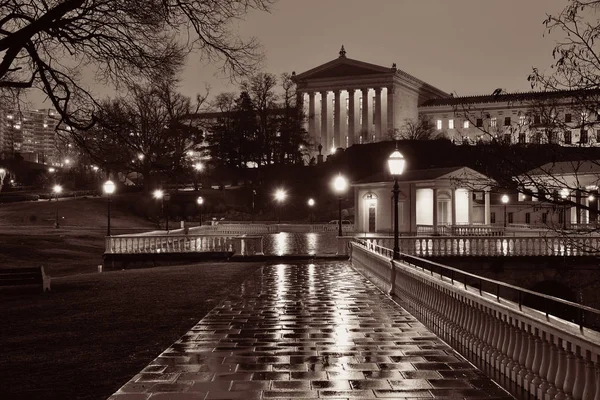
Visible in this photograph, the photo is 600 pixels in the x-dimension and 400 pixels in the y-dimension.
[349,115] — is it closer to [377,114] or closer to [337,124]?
[337,124]

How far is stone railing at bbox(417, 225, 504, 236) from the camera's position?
43.4 metres

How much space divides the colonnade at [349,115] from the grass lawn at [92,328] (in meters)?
109

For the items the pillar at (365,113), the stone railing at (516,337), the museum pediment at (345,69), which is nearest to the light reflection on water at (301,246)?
the stone railing at (516,337)

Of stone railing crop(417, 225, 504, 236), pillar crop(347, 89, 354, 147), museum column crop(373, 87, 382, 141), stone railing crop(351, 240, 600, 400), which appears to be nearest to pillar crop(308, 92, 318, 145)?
pillar crop(347, 89, 354, 147)

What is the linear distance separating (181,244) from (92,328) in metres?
19.9

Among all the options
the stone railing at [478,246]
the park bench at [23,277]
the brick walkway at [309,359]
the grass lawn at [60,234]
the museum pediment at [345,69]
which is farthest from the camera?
the museum pediment at [345,69]

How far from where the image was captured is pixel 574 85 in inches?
514

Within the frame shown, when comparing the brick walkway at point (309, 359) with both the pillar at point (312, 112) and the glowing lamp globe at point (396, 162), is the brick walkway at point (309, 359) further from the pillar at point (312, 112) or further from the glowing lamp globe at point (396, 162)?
the pillar at point (312, 112)

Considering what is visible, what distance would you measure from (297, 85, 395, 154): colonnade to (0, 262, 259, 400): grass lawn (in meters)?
109

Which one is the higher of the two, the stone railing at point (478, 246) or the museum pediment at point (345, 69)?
the museum pediment at point (345, 69)

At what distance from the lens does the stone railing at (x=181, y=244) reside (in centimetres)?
3084

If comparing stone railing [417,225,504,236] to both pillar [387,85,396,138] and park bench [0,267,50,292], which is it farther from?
pillar [387,85,396,138]

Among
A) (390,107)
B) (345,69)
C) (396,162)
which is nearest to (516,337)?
(396,162)

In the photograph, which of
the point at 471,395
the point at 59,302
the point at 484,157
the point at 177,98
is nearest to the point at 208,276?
the point at 59,302
